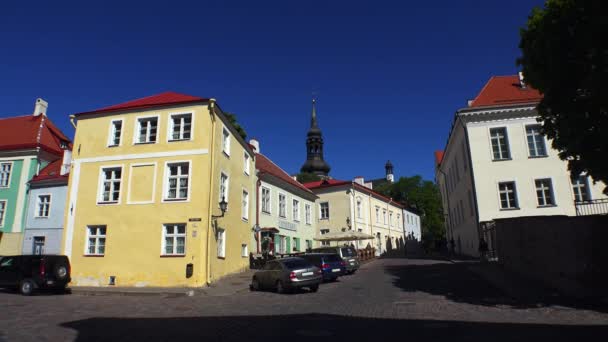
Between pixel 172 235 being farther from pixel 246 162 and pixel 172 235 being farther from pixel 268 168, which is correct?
pixel 268 168

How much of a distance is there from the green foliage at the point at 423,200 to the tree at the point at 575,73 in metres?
63.5

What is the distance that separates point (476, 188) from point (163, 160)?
808 inches

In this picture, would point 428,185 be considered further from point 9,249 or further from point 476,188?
point 9,249

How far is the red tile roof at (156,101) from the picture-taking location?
22094 millimetres

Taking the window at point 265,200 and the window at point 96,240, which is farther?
the window at point 265,200

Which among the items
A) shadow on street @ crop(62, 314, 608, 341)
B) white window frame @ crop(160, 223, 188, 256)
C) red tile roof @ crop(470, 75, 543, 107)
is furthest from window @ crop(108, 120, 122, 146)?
red tile roof @ crop(470, 75, 543, 107)

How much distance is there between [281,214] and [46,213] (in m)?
17.9

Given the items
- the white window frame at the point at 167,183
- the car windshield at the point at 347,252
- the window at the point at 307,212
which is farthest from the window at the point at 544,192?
the white window frame at the point at 167,183

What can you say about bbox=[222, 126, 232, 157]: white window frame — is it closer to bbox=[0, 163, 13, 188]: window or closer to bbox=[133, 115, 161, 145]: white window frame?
bbox=[133, 115, 161, 145]: white window frame

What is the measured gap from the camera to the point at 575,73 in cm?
1136

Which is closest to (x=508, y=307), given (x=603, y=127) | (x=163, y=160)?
(x=603, y=127)

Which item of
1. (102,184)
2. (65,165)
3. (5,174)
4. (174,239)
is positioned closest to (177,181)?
(174,239)

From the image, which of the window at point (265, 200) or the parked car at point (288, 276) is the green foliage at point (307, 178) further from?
the parked car at point (288, 276)

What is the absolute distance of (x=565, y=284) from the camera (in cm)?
1366
